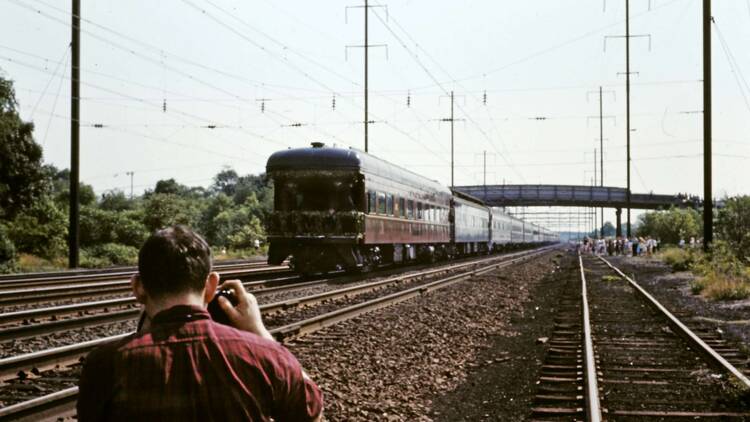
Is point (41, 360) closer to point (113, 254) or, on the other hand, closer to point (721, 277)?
point (721, 277)

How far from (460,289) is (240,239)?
32670 mm

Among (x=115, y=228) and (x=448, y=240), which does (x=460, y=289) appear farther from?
(x=115, y=228)

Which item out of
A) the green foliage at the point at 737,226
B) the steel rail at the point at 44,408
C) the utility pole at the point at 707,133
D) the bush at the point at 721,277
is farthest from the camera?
the green foliage at the point at 737,226

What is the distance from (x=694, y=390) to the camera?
7.69m

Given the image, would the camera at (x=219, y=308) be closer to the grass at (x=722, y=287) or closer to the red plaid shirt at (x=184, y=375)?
the red plaid shirt at (x=184, y=375)

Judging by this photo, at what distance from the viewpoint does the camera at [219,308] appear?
8.13 feet

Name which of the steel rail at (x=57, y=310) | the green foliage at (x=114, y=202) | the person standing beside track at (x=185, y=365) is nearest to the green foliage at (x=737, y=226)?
the steel rail at (x=57, y=310)

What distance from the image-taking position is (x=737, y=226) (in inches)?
1150

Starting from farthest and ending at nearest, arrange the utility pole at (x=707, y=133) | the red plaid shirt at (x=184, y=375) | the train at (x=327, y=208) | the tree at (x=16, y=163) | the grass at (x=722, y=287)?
the tree at (x=16, y=163), the utility pole at (x=707, y=133), the train at (x=327, y=208), the grass at (x=722, y=287), the red plaid shirt at (x=184, y=375)

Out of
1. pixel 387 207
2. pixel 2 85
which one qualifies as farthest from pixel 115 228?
pixel 387 207

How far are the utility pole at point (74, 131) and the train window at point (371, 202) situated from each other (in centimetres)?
1003

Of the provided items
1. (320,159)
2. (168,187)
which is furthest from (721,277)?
(168,187)

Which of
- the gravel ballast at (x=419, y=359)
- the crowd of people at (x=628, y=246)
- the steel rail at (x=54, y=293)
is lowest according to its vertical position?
the gravel ballast at (x=419, y=359)

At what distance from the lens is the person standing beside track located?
2.17 m
